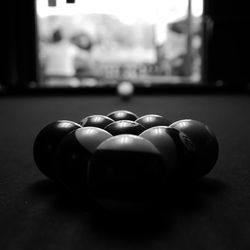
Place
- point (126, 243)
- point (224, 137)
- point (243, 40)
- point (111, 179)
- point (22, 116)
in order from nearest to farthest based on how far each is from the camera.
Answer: point (126, 243)
point (111, 179)
point (224, 137)
point (22, 116)
point (243, 40)

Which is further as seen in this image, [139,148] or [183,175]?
[183,175]

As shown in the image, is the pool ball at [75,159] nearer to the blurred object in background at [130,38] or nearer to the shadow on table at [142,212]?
the shadow on table at [142,212]

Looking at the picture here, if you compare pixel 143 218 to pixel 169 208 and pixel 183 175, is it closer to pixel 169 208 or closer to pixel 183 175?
pixel 169 208

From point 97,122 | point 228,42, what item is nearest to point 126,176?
point 97,122

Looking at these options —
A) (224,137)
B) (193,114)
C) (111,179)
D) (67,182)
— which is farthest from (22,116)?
(111,179)

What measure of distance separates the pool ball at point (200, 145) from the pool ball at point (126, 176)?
13.0 inches

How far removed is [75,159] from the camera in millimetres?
1325

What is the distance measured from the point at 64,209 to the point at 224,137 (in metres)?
1.64

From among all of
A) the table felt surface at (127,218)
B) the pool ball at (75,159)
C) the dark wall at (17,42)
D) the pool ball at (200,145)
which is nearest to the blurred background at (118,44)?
the dark wall at (17,42)

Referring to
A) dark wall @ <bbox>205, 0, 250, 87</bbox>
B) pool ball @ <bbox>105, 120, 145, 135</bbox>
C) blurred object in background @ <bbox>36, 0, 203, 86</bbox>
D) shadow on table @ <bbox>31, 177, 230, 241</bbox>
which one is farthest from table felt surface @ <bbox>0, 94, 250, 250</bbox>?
blurred object in background @ <bbox>36, 0, 203, 86</bbox>

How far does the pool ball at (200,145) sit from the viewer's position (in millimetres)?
1475

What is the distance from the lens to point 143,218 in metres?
1.21

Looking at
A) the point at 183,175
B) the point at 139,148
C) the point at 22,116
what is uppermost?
the point at 139,148

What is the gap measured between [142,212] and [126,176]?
15cm
